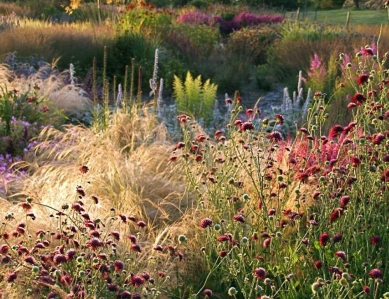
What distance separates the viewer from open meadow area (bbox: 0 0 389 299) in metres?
3.22

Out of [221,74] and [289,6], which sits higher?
[221,74]

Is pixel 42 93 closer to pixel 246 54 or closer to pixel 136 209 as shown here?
pixel 136 209

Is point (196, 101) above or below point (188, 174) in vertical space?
below

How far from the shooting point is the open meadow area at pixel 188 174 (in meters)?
3.22

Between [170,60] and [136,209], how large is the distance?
6.80 meters

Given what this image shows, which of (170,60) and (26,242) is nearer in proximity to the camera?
(26,242)

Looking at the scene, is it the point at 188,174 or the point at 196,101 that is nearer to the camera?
the point at 188,174

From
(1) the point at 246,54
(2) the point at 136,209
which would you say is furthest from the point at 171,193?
(1) the point at 246,54

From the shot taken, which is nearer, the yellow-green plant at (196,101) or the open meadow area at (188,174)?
the open meadow area at (188,174)

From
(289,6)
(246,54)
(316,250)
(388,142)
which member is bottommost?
(289,6)

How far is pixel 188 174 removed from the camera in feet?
13.2

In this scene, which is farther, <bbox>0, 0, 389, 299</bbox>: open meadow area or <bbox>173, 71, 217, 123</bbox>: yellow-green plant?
<bbox>173, 71, 217, 123</bbox>: yellow-green plant

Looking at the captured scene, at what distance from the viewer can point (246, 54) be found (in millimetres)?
13609

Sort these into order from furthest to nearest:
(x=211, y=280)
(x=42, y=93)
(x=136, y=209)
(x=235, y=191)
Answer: (x=42, y=93), (x=136, y=209), (x=235, y=191), (x=211, y=280)
